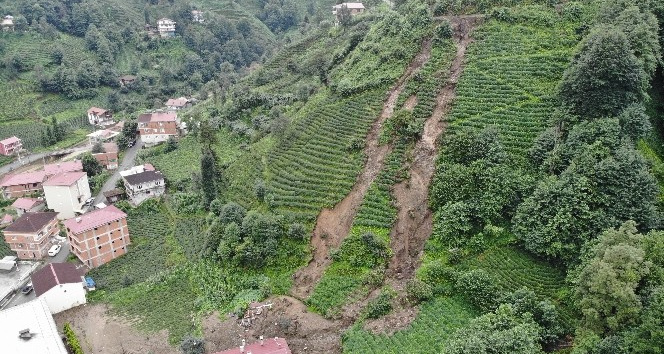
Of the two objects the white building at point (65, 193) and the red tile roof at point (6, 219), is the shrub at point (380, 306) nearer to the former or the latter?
the white building at point (65, 193)

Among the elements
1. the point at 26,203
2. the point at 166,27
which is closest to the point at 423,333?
the point at 26,203

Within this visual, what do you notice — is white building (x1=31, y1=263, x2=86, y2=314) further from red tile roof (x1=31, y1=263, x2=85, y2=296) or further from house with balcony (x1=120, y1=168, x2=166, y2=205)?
house with balcony (x1=120, y1=168, x2=166, y2=205)

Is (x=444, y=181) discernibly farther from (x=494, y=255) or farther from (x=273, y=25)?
(x=273, y=25)

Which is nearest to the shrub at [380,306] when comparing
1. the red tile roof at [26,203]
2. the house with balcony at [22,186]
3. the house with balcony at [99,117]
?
the red tile roof at [26,203]

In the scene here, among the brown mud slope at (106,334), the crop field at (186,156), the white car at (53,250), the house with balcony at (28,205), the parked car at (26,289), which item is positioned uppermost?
the crop field at (186,156)

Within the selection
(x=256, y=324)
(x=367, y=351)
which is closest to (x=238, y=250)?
(x=256, y=324)

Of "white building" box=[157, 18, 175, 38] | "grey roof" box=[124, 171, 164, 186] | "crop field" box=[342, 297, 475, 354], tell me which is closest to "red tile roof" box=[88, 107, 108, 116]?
"white building" box=[157, 18, 175, 38]
